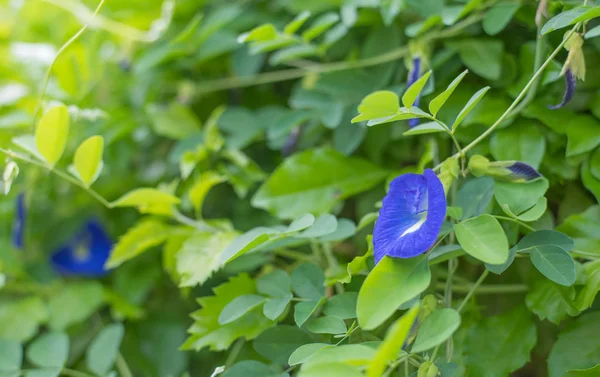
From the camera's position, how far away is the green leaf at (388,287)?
43cm

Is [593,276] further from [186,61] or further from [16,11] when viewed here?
[16,11]

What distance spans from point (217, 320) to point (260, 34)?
1.18ft

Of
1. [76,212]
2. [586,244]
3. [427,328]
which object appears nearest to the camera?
[427,328]

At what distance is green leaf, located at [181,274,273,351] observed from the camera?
2.01 ft

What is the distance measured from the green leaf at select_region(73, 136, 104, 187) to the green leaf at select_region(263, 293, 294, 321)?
0.28 m

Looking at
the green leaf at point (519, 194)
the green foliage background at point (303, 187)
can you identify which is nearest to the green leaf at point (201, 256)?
the green foliage background at point (303, 187)

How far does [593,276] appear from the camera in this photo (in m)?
0.53

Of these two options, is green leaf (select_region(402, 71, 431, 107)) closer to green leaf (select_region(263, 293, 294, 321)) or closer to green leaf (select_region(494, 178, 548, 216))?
green leaf (select_region(494, 178, 548, 216))

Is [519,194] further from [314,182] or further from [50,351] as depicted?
[50,351]

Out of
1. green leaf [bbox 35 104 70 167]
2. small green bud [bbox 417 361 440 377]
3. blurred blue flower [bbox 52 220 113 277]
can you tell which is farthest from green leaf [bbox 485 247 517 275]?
blurred blue flower [bbox 52 220 113 277]

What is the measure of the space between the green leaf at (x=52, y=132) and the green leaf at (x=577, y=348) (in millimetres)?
616

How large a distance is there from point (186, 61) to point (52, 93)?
26 cm

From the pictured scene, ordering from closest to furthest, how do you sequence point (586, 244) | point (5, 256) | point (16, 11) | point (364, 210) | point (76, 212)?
1. point (586, 244)
2. point (364, 210)
3. point (5, 256)
4. point (76, 212)
5. point (16, 11)

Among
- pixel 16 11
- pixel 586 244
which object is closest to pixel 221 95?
pixel 16 11
